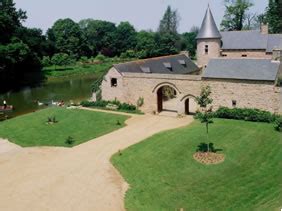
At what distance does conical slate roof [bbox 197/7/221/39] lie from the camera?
41.8m

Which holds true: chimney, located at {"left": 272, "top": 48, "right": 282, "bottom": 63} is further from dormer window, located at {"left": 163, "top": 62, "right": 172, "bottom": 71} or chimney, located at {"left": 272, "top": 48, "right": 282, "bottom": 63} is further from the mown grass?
the mown grass

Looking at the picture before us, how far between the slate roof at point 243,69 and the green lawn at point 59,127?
885cm

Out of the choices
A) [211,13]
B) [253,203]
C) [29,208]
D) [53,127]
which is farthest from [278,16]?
[29,208]

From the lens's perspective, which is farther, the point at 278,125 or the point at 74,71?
the point at 74,71

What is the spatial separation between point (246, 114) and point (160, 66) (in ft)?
43.8

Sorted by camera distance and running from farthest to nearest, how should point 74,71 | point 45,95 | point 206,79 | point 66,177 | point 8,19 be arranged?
1. point 74,71
2. point 8,19
3. point 45,95
4. point 206,79
5. point 66,177

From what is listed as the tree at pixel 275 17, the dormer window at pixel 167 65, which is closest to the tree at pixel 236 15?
the tree at pixel 275 17

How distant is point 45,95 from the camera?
160 ft

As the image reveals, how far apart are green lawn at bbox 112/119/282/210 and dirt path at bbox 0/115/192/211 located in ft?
2.98

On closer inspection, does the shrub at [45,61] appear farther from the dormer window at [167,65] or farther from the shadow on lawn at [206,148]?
the shadow on lawn at [206,148]

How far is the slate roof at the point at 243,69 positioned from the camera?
2659 centimetres

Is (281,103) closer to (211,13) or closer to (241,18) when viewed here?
(211,13)

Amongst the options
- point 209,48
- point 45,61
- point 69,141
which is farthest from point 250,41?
point 45,61

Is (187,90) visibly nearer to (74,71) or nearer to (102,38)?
(74,71)
